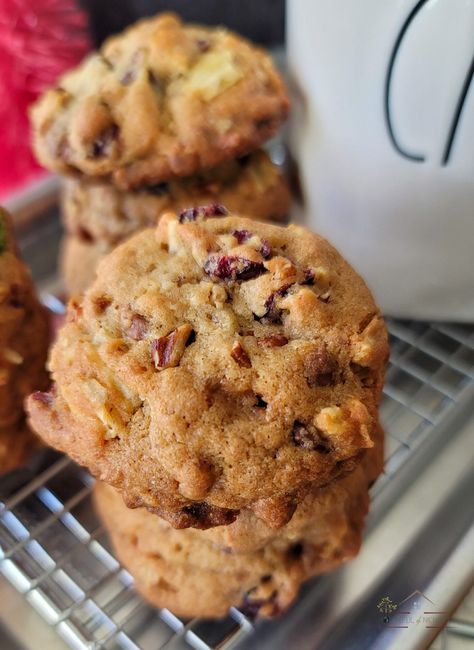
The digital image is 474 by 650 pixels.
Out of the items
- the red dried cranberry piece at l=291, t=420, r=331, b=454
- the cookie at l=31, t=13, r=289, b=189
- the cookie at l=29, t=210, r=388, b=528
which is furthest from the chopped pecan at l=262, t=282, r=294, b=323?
the cookie at l=31, t=13, r=289, b=189

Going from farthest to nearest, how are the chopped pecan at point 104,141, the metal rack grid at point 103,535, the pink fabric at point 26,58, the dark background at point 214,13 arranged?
the dark background at point 214,13 < the pink fabric at point 26,58 < the chopped pecan at point 104,141 < the metal rack grid at point 103,535

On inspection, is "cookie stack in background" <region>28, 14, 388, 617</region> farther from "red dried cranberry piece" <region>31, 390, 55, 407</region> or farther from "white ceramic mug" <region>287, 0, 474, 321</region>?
"white ceramic mug" <region>287, 0, 474, 321</region>

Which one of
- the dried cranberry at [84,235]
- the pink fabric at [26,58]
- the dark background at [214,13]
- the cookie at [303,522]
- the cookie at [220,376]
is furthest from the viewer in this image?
the dark background at [214,13]

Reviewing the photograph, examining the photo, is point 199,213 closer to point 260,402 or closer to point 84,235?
point 260,402

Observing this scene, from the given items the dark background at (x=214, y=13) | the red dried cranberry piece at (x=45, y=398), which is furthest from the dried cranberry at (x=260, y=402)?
the dark background at (x=214, y=13)

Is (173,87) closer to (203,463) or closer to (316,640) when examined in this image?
(203,463)

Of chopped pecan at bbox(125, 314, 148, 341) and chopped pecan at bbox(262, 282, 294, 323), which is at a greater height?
chopped pecan at bbox(262, 282, 294, 323)

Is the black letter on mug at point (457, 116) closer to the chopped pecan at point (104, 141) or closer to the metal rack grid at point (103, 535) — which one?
the metal rack grid at point (103, 535)
